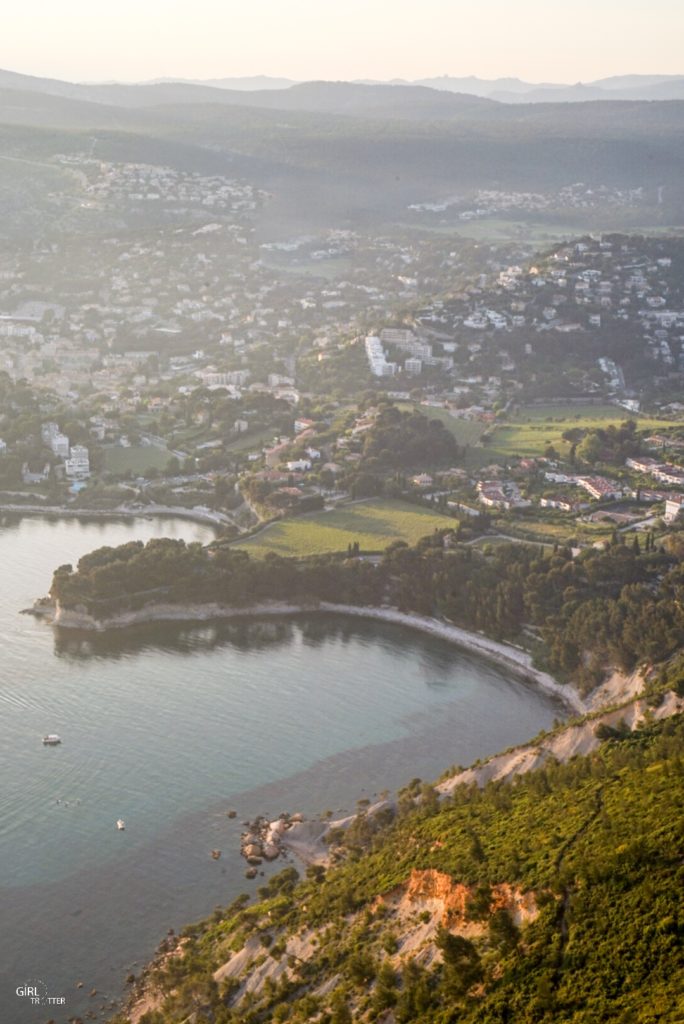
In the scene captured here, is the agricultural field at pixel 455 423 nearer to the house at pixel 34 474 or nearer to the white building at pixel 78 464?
the white building at pixel 78 464

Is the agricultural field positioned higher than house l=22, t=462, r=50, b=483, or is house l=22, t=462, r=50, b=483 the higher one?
the agricultural field

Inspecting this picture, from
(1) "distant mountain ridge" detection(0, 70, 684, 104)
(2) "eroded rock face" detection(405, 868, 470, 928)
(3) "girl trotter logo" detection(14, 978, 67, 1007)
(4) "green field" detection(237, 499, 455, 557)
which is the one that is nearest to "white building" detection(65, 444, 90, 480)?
(4) "green field" detection(237, 499, 455, 557)

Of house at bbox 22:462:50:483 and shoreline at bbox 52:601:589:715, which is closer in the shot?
shoreline at bbox 52:601:589:715

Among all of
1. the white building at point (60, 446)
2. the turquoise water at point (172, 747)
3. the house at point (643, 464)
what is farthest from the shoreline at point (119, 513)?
the house at point (643, 464)

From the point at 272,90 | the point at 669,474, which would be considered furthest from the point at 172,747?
the point at 272,90

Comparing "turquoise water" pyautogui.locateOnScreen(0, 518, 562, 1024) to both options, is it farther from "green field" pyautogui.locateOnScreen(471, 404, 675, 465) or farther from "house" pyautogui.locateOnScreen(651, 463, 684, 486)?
"green field" pyautogui.locateOnScreen(471, 404, 675, 465)

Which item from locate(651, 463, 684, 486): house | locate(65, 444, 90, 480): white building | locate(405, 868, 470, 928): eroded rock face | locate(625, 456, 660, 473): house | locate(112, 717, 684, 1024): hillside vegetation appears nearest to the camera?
locate(112, 717, 684, 1024): hillside vegetation

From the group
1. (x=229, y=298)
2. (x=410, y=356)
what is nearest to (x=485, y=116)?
→ (x=229, y=298)

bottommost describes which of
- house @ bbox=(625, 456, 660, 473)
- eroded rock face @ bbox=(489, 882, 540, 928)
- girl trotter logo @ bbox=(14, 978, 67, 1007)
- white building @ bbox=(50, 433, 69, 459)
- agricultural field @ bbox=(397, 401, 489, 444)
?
girl trotter logo @ bbox=(14, 978, 67, 1007)
